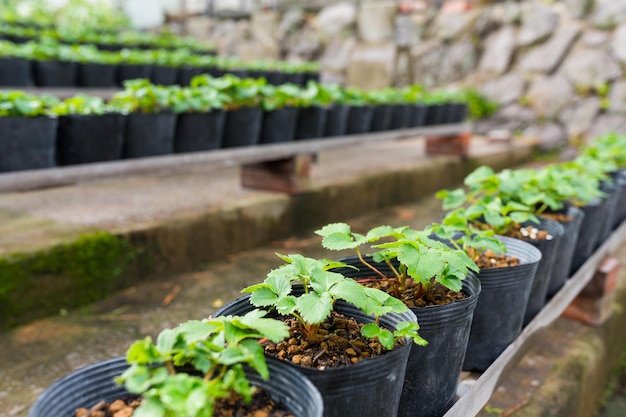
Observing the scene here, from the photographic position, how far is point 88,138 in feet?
8.10

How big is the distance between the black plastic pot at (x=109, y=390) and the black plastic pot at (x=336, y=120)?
113 inches

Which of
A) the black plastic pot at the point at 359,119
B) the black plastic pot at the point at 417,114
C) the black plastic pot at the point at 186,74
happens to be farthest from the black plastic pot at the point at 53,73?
the black plastic pot at the point at 417,114

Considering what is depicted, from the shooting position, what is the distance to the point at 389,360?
3.26ft

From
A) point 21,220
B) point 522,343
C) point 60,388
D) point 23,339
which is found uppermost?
A: point 60,388

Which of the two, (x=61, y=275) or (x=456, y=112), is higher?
(x=456, y=112)

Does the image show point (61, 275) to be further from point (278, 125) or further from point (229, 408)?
point (229, 408)

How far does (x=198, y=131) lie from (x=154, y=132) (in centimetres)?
27

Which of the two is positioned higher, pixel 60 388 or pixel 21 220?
pixel 60 388

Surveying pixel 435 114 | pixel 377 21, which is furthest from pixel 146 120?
pixel 377 21

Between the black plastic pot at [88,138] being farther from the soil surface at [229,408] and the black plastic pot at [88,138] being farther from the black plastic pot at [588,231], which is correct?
the black plastic pot at [588,231]

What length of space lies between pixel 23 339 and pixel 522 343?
1.68m

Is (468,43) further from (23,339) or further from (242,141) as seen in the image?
(23,339)

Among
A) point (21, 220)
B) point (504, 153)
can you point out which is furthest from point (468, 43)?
point (21, 220)

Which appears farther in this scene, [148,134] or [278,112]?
[278,112]
